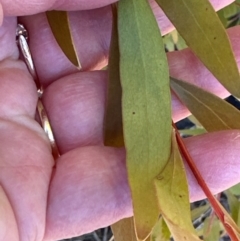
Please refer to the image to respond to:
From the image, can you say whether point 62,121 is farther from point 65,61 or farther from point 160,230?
point 160,230

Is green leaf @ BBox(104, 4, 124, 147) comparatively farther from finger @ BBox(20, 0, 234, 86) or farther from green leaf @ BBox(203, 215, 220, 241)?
green leaf @ BBox(203, 215, 220, 241)

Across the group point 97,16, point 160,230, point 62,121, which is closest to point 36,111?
point 62,121

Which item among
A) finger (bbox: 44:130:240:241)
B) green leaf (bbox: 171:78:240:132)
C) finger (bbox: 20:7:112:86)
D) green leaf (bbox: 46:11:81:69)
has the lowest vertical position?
finger (bbox: 44:130:240:241)

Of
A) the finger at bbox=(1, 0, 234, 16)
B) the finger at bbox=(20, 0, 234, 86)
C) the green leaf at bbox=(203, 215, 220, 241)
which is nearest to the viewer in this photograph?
the finger at bbox=(1, 0, 234, 16)

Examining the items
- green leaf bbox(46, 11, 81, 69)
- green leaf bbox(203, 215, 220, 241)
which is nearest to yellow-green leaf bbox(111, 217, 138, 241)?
green leaf bbox(46, 11, 81, 69)

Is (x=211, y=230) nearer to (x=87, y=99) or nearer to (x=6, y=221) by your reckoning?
(x=87, y=99)

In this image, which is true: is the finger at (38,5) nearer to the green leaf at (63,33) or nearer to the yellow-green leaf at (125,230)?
the green leaf at (63,33)
